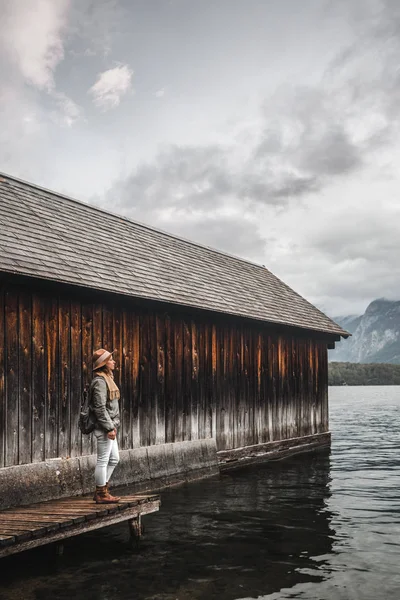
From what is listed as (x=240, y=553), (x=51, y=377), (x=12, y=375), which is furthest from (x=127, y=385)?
(x=240, y=553)

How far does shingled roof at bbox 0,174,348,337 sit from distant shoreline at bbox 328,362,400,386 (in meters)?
122

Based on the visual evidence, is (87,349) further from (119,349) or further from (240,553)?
(240,553)

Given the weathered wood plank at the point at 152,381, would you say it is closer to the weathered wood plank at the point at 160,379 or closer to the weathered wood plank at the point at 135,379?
the weathered wood plank at the point at 160,379

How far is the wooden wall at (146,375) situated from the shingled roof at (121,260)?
18.6 inches

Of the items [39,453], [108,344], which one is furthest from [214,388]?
[39,453]

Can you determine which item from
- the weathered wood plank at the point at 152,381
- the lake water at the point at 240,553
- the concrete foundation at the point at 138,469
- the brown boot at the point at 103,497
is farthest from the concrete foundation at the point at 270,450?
the brown boot at the point at 103,497

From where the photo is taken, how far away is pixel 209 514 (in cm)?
1038

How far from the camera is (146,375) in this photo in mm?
12664

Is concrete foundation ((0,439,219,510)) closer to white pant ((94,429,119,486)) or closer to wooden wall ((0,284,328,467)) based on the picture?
wooden wall ((0,284,328,467))

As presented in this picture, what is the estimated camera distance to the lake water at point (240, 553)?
681 centimetres

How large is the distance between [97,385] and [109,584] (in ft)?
7.85

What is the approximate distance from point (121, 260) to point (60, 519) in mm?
6668

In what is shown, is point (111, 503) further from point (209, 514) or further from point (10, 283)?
point (10, 283)

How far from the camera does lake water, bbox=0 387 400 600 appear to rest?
22.3ft
